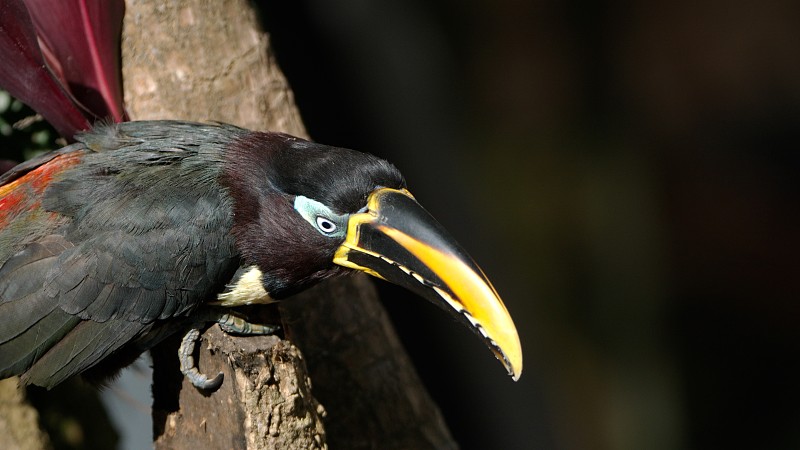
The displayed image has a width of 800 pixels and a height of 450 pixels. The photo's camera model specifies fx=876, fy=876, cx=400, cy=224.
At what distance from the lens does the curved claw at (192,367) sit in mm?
2143

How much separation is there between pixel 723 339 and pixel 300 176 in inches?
93.1

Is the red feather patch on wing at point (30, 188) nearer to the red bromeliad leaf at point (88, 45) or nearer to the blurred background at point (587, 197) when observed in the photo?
the red bromeliad leaf at point (88, 45)

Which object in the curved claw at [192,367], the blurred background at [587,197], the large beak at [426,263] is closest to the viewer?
the large beak at [426,263]

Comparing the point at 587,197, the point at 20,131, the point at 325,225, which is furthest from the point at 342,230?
the point at 587,197

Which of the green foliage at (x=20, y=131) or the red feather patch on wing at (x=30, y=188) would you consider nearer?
the red feather patch on wing at (x=30, y=188)

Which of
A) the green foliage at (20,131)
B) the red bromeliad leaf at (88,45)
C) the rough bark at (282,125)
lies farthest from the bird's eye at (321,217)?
the green foliage at (20,131)

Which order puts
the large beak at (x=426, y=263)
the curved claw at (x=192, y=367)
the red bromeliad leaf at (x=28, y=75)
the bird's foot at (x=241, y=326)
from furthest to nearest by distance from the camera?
the red bromeliad leaf at (x=28, y=75) < the bird's foot at (x=241, y=326) < the curved claw at (x=192, y=367) < the large beak at (x=426, y=263)

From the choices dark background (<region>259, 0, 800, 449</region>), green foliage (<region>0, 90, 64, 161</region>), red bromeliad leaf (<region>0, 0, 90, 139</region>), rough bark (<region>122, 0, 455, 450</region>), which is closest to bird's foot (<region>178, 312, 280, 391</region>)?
rough bark (<region>122, 0, 455, 450</region>)

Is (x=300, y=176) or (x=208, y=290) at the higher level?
(x=300, y=176)

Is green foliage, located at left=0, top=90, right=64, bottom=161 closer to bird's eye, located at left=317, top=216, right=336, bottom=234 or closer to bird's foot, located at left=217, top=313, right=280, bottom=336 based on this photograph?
bird's foot, located at left=217, top=313, right=280, bottom=336

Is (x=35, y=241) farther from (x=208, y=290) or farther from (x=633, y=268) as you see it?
(x=633, y=268)

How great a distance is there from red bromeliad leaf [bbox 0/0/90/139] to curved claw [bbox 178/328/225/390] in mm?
779

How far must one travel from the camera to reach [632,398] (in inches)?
161

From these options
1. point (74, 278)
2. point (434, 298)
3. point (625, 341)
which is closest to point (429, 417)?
point (434, 298)
